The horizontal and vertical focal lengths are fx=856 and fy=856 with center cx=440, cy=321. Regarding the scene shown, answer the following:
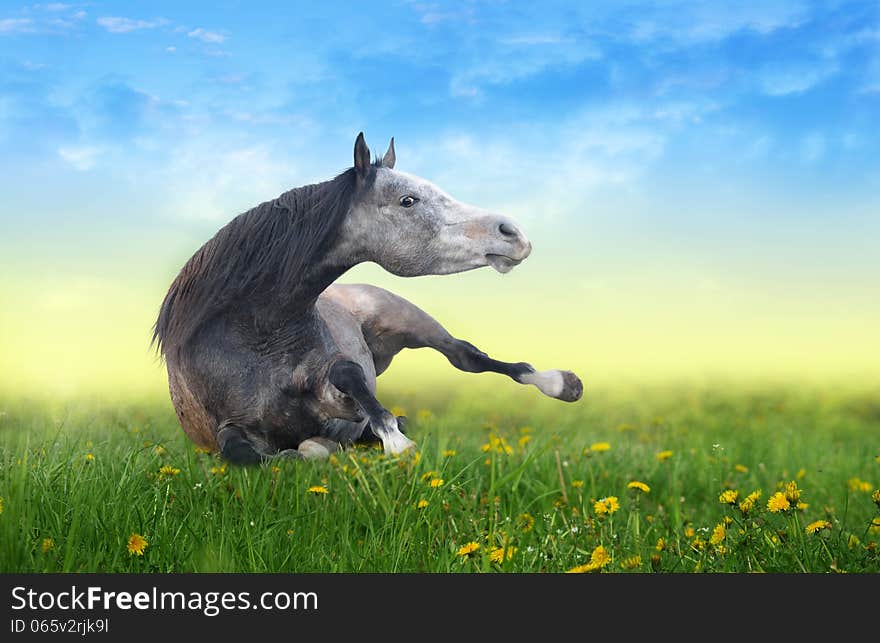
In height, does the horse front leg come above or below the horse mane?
below

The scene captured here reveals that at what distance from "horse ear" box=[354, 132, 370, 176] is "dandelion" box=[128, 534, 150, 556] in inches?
78.2

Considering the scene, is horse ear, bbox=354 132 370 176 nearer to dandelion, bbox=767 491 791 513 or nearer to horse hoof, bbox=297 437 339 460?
horse hoof, bbox=297 437 339 460

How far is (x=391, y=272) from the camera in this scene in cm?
436

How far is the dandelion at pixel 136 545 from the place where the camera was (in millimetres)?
3562

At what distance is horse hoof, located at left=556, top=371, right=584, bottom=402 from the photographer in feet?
16.3

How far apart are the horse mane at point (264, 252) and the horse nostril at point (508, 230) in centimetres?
71

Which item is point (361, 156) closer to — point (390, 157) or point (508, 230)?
point (390, 157)

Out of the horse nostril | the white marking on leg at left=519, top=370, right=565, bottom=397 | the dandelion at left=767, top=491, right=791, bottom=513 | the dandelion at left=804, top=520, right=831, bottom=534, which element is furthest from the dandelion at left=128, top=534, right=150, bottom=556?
the dandelion at left=804, top=520, right=831, bottom=534

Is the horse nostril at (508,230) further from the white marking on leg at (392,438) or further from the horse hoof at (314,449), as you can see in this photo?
the horse hoof at (314,449)

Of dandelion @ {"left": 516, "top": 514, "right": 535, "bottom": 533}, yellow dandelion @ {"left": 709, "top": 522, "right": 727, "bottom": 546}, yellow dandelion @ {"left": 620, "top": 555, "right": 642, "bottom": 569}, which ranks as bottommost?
dandelion @ {"left": 516, "top": 514, "right": 535, "bottom": 533}

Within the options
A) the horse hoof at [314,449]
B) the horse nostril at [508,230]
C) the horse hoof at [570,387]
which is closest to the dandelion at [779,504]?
the horse hoof at [570,387]

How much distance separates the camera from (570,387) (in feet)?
16.3

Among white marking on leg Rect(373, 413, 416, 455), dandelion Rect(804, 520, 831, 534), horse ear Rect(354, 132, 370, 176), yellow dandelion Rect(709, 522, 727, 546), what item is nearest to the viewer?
dandelion Rect(804, 520, 831, 534)

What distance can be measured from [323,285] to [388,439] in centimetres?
98
